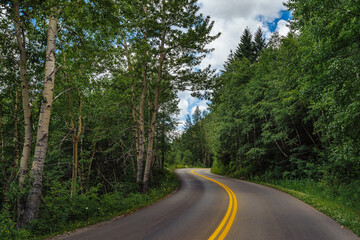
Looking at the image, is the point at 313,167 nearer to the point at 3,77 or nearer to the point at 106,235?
the point at 106,235

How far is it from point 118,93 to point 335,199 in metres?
13.7

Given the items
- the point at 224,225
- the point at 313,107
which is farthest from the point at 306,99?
the point at 224,225

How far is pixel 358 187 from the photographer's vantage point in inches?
419

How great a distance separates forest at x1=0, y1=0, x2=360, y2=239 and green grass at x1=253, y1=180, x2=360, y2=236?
14 centimetres

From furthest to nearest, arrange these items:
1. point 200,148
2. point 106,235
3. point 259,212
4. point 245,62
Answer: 1. point 200,148
2. point 245,62
3. point 259,212
4. point 106,235

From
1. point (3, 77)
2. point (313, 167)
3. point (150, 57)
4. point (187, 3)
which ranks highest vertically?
point (187, 3)

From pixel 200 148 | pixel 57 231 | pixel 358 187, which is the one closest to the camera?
pixel 57 231

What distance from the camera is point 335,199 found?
10477mm

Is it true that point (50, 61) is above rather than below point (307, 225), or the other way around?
above

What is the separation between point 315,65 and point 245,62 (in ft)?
55.1

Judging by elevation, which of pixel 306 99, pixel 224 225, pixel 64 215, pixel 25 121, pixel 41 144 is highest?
pixel 306 99

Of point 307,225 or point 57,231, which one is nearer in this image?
point 57,231

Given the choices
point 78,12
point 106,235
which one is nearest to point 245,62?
point 78,12

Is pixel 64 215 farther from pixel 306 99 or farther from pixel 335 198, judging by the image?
pixel 335 198
